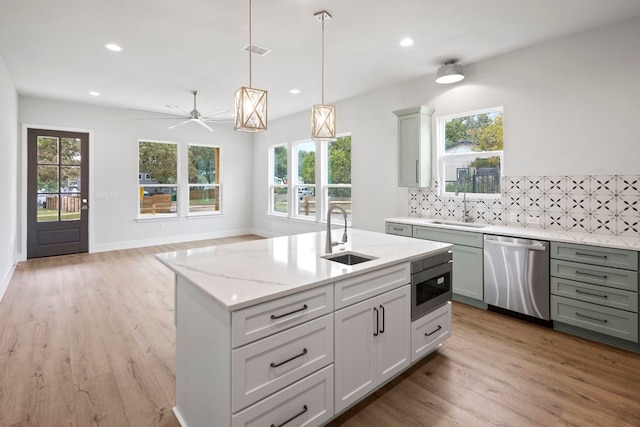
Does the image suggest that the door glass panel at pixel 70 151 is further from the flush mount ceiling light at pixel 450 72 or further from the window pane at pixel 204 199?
the flush mount ceiling light at pixel 450 72

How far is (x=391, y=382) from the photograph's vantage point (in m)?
2.30

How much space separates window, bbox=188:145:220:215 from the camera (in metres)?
7.72

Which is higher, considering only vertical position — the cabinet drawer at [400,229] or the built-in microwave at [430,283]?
the cabinet drawer at [400,229]

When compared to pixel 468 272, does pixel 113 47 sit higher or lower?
higher

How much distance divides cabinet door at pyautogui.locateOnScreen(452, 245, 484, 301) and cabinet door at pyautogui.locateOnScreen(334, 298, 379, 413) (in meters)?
2.05

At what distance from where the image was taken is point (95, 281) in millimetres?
4664

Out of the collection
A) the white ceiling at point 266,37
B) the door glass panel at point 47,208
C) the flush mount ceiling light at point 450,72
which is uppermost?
the white ceiling at point 266,37

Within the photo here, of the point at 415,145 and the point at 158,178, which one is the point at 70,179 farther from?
the point at 415,145

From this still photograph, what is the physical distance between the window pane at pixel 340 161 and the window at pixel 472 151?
74.0 inches

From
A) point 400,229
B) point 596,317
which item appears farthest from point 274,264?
point 596,317

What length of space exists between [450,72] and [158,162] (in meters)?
5.92

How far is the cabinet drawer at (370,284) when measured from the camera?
182 cm

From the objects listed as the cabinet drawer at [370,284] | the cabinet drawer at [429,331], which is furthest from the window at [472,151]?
the cabinet drawer at [370,284]

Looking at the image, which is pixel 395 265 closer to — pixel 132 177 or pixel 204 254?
pixel 204 254
